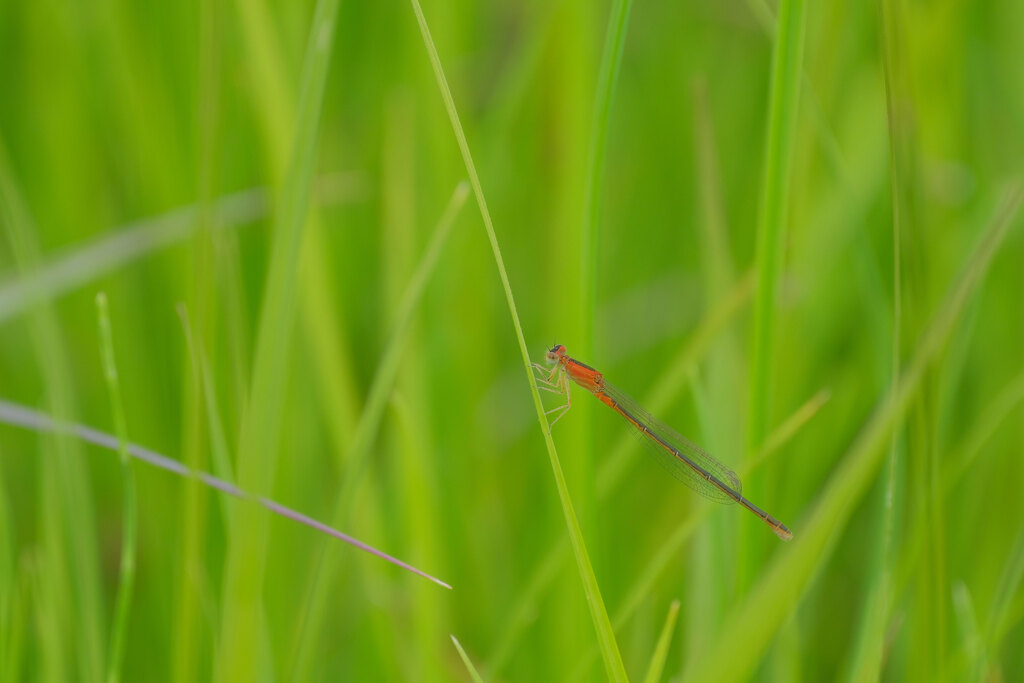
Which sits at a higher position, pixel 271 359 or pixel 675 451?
pixel 271 359

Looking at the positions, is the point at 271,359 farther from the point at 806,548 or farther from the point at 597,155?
the point at 806,548

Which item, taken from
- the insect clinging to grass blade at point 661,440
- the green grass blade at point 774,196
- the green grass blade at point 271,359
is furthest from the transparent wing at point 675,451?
the green grass blade at point 271,359

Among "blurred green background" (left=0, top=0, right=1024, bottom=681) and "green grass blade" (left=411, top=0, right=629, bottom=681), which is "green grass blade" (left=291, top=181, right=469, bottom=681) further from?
"green grass blade" (left=411, top=0, right=629, bottom=681)

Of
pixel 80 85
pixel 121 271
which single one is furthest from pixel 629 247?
pixel 80 85

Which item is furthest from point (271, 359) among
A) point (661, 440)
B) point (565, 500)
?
point (661, 440)

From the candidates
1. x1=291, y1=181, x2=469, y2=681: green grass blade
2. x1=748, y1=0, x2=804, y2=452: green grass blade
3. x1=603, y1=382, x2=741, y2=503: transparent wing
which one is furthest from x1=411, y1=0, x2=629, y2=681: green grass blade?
x1=603, y1=382, x2=741, y2=503: transparent wing

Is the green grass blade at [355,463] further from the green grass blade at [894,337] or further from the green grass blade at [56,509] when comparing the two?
the green grass blade at [894,337]

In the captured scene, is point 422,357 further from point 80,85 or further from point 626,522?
point 80,85
